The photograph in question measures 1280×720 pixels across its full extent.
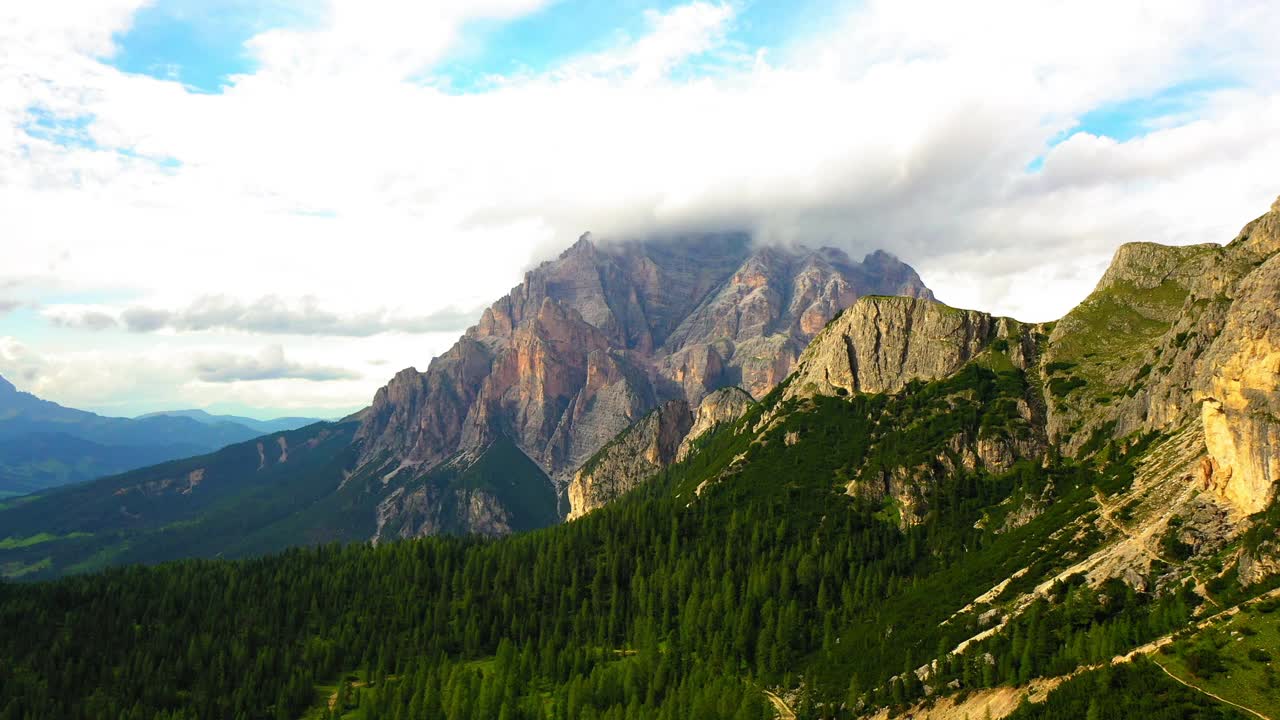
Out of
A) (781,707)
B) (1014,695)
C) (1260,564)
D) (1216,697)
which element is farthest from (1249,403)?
(781,707)

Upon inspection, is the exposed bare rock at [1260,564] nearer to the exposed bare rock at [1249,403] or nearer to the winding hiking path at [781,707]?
the exposed bare rock at [1249,403]

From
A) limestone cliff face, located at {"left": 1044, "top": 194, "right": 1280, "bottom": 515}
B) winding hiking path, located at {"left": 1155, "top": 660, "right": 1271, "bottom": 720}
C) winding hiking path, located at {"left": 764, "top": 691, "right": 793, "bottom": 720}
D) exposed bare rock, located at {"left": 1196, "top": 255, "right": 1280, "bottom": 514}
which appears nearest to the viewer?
winding hiking path, located at {"left": 1155, "top": 660, "right": 1271, "bottom": 720}

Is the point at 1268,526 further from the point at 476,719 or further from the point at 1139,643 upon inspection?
the point at 476,719

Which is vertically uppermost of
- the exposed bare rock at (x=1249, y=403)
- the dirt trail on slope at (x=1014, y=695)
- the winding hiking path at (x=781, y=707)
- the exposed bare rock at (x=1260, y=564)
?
the exposed bare rock at (x=1249, y=403)

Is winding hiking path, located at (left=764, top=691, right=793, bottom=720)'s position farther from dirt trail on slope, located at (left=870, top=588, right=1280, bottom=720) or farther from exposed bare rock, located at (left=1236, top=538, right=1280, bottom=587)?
exposed bare rock, located at (left=1236, top=538, right=1280, bottom=587)

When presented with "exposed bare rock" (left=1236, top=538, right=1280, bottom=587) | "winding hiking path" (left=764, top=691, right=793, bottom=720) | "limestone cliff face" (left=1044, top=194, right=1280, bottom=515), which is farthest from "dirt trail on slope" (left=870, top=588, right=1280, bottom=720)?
"limestone cliff face" (left=1044, top=194, right=1280, bottom=515)

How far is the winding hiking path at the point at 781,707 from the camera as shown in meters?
160

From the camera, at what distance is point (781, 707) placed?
166m

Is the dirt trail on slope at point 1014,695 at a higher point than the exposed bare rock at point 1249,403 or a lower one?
lower

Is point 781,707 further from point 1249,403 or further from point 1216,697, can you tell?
point 1249,403

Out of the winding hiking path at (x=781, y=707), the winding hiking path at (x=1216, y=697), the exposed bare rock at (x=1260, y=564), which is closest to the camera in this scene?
the winding hiking path at (x=1216, y=697)

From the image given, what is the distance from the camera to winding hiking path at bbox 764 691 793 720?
15988 centimetres

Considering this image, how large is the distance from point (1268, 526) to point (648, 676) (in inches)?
5041

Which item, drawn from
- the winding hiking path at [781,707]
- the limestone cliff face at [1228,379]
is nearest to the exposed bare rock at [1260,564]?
the limestone cliff face at [1228,379]
